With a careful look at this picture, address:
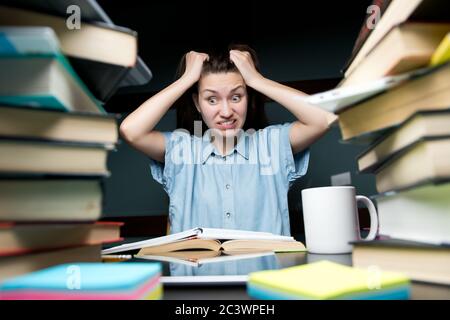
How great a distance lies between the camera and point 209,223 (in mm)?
1165

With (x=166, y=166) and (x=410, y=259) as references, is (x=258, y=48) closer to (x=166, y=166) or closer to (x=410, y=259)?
(x=166, y=166)

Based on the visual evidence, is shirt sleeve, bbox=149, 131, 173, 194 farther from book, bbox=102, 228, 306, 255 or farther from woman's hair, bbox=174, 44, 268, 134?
book, bbox=102, 228, 306, 255

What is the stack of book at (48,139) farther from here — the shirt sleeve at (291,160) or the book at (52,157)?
the shirt sleeve at (291,160)

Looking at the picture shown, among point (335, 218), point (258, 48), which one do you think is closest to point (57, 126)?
point (335, 218)

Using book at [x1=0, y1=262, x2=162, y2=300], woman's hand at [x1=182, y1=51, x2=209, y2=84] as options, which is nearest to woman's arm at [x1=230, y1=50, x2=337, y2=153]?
woman's hand at [x1=182, y1=51, x2=209, y2=84]

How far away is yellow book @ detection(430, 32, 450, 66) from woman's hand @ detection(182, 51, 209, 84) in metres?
0.90

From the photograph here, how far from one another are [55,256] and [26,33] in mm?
203

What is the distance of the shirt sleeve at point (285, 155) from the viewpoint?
3.99 ft

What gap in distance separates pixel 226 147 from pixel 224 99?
0.66 feet

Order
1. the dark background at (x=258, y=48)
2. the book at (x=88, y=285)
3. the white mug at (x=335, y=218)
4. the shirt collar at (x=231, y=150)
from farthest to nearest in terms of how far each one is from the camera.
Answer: the dark background at (x=258, y=48) → the shirt collar at (x=231, y=150) → the white mug at (x=335, y=218) → the book at (x=88, y=285)

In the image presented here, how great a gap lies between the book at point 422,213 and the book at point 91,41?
0.31 meters

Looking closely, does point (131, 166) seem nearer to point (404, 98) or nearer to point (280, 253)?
point (280, 253)

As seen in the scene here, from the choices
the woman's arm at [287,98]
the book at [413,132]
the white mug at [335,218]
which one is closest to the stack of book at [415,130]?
the book at [413,132]
